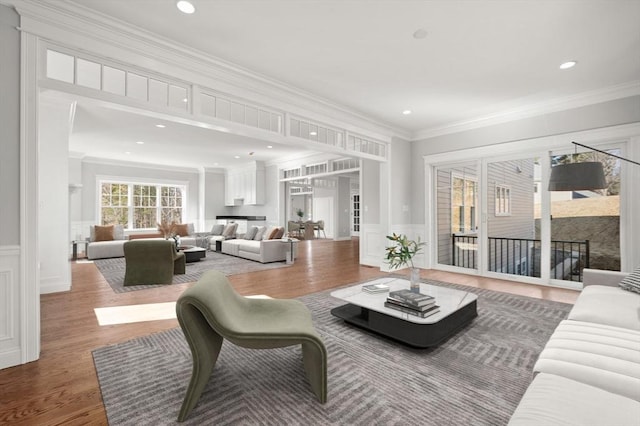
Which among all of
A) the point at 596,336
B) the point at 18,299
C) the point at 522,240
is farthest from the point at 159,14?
the point at 522,240

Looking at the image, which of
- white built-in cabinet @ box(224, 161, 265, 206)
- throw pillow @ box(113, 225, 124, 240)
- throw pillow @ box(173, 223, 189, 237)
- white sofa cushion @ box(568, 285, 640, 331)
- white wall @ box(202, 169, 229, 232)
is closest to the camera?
white sofa cushion @ box(568, 285, 640, 331)

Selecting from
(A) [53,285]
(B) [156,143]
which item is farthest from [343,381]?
(B) [156,143]

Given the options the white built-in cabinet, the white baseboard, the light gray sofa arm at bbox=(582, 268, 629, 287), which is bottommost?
the white baseboard

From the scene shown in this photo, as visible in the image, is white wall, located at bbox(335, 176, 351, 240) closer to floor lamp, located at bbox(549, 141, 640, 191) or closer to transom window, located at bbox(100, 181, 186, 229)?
transom window, located at bbox(100, 181, 186, 229)

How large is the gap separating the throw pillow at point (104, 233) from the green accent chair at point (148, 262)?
3901 mm

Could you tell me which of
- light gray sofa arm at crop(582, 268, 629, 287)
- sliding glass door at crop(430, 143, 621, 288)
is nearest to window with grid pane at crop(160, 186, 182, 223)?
sliding glass door at crop(430, 143, 621, 288)

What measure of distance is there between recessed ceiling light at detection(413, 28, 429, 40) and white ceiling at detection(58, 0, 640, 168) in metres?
0.04

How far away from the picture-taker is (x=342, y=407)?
1764 millimetres

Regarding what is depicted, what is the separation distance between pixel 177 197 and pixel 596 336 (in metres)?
11.4

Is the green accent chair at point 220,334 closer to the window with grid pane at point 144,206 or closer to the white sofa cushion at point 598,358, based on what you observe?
the white sofa cushion at point 598,358

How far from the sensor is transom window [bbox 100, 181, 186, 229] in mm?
9320

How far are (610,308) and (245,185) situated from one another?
31.6ft

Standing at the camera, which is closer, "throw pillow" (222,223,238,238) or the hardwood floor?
the hardwood floor

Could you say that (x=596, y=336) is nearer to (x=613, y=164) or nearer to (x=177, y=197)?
(x=613, y=164)
